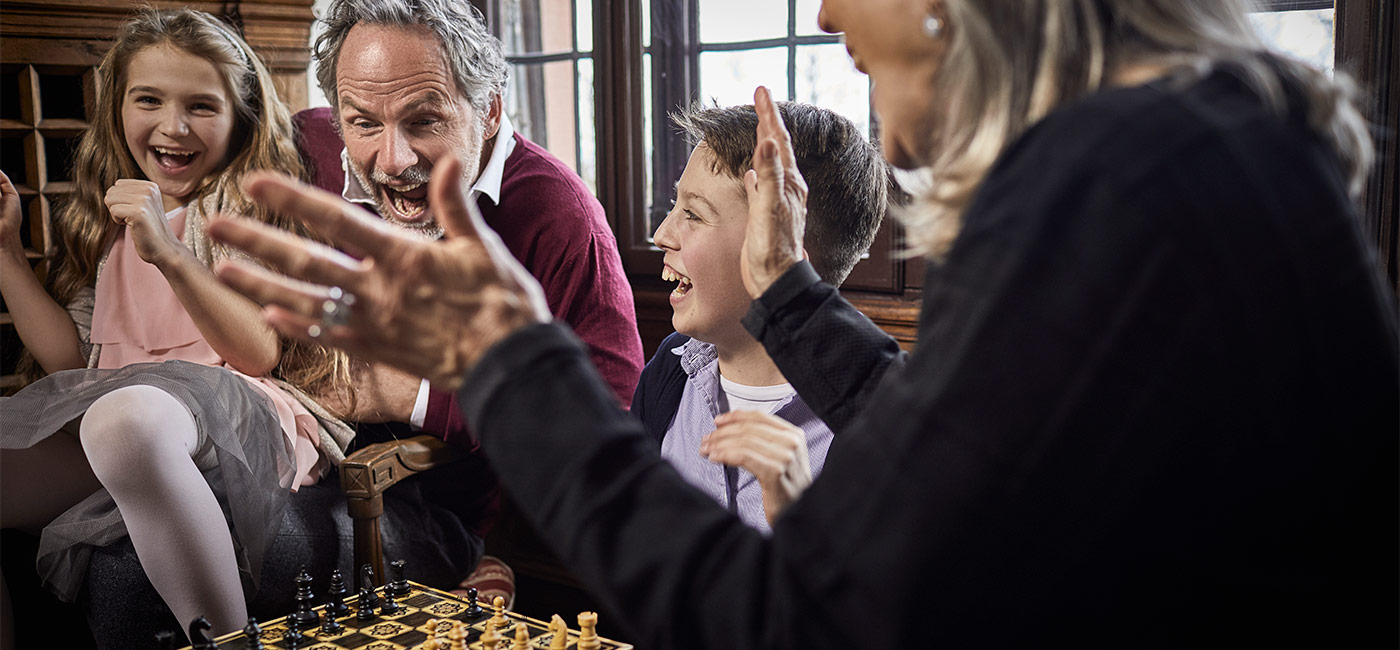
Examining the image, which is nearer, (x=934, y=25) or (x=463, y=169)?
Answer: (x=934, y=25)

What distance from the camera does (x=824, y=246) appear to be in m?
1.81

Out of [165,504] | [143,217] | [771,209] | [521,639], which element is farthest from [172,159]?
[771,209]

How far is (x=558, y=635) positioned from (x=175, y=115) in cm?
155

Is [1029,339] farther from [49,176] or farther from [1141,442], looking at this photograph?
[49,176]

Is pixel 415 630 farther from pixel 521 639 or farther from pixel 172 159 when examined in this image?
pixel 172 159

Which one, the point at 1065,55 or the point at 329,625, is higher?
the point at 1065,55

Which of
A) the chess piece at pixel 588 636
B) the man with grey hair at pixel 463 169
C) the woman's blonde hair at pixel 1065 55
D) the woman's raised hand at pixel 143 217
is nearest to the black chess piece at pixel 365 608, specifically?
the chess piece at pixel 588 636

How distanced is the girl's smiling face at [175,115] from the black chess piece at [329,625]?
1217mm

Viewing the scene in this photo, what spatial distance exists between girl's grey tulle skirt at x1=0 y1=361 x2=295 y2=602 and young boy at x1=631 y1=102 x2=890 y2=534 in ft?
2.67

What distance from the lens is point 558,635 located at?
5.10 feet

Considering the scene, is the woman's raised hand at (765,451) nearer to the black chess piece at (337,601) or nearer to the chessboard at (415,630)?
Answer: the chessboard at (415,630)

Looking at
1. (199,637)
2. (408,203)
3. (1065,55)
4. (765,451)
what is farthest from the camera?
(408,203)

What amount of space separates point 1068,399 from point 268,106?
233 cm

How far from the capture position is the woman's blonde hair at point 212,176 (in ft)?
7.96
